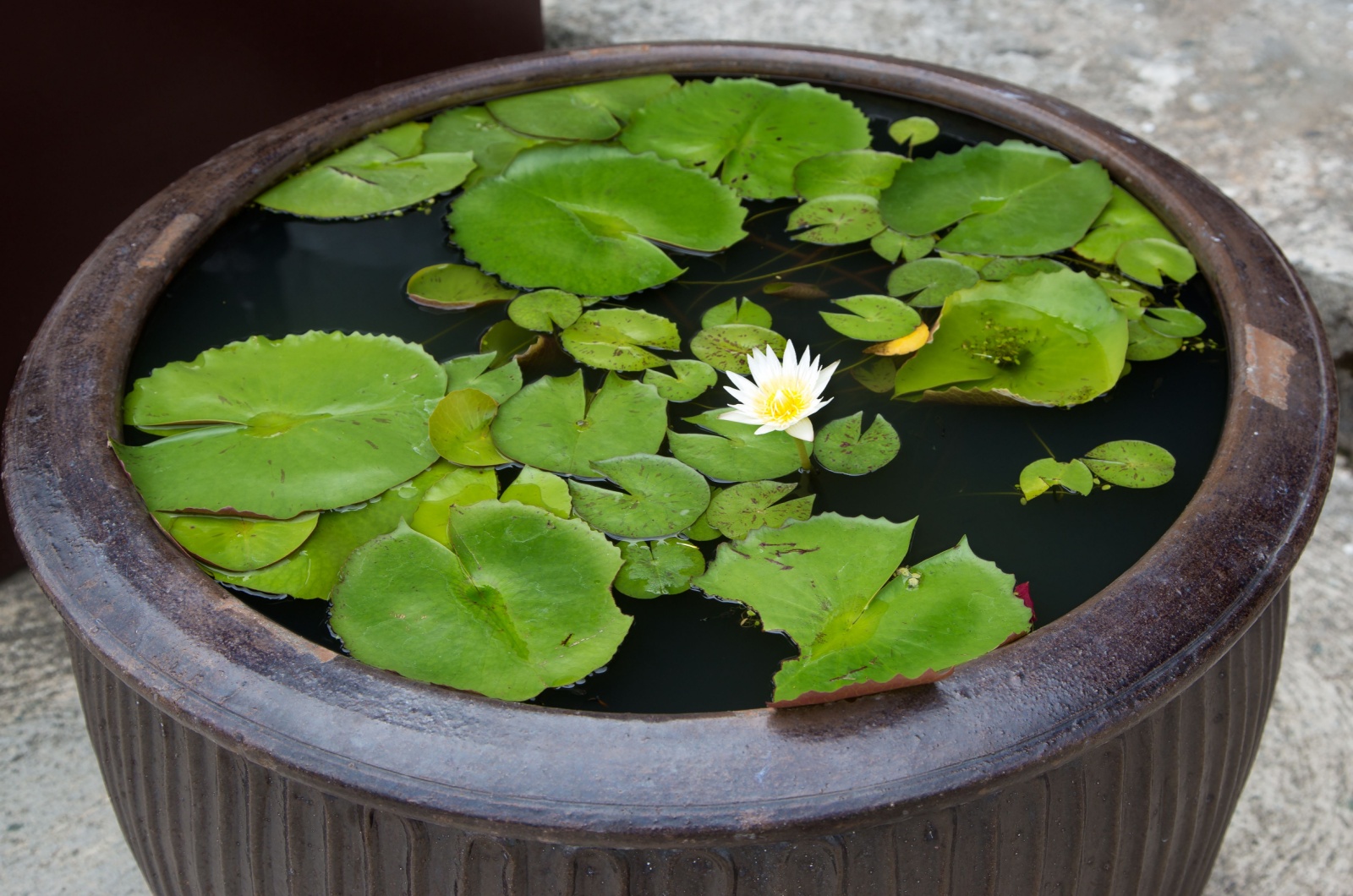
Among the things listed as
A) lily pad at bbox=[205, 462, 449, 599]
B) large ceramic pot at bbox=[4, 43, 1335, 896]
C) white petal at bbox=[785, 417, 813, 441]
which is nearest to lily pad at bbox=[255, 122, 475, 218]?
large ceramic pot at bbox=[4, 43, 1335, 896]

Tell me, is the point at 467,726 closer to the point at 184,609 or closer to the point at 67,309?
the point at 184,609

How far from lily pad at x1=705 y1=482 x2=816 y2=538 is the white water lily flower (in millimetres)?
38

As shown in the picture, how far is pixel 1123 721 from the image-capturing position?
505 mm

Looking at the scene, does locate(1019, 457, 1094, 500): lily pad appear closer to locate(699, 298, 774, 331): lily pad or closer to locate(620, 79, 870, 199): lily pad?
locate(699, 298, 774, 331): lily pad

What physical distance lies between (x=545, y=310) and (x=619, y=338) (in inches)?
2.6

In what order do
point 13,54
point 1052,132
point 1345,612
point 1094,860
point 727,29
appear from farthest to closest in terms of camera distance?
1. point 727,29
2. point 1345,612
3. point 13,54
4. point 1052,132
5. point 1094,860

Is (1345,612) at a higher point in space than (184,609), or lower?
lower

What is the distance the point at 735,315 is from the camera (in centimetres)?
82

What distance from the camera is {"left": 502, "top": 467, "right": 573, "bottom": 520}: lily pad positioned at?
654 mm

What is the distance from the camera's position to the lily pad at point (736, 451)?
68 centimetres

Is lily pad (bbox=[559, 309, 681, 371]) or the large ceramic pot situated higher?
lily pad (bbox=[559, 309, 681, 371])

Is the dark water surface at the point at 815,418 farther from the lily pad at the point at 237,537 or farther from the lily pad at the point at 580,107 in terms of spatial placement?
the lily pad at the point at 580,107

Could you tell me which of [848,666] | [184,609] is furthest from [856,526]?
[184,609]

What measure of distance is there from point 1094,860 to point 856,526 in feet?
0.77
